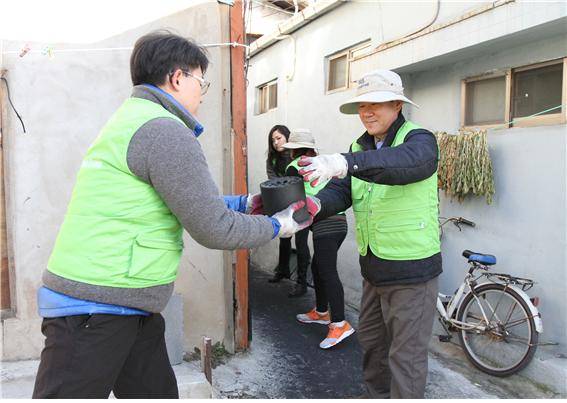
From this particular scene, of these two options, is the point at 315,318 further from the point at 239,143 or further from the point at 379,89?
the point at 379,89

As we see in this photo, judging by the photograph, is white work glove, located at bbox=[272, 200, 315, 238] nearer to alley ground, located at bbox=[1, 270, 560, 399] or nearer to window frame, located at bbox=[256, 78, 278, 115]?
alley ground, located at bbox=[1, 270, 560, 399]

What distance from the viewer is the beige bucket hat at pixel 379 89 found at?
8.11ft

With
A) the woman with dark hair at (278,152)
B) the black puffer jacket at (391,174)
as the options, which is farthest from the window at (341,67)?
the black puffer jacket at (391,174)

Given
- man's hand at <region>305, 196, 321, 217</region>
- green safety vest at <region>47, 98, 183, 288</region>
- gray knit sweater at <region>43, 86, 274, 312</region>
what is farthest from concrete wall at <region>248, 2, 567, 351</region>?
green safety vest at <region>47, 98, 183, 288</region>

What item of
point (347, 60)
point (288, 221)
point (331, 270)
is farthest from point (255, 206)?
point (347, 60)

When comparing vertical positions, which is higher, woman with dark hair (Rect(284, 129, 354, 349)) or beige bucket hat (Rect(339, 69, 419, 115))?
beige bucket hat (Rect(339, 69, 419, 115))

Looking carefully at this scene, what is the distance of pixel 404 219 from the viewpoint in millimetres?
2443

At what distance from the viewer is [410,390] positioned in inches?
96.5

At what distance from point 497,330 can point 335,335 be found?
1.38m

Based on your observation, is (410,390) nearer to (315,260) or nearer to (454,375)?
(454,375)

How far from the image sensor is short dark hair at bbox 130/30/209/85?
5.78ft

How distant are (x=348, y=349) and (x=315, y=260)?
870 millimetres

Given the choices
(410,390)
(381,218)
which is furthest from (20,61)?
(410,390)

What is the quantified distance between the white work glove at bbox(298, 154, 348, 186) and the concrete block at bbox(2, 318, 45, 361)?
2563mm
